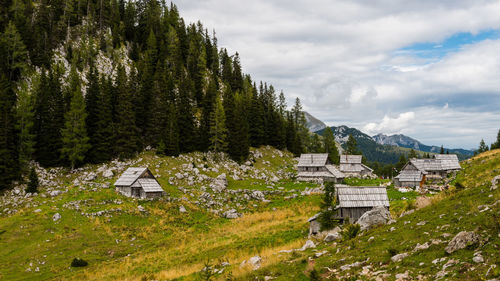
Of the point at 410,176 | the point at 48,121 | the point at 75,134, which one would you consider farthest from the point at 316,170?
the point at 48,121

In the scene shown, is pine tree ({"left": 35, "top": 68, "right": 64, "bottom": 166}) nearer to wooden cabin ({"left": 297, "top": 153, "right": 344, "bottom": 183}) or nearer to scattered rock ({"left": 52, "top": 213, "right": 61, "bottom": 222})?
scattered rock ({"left": 52, "top": 213, "right": 61, "bottom": 222})

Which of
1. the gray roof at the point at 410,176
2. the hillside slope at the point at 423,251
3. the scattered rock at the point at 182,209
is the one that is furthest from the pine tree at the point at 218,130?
the hillside slope at the point at 423,251

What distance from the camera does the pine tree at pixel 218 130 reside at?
78.1m

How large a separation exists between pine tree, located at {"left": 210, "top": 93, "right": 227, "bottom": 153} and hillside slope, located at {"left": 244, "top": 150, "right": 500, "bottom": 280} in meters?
55.4

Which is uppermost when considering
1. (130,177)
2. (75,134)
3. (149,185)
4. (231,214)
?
(75,134)

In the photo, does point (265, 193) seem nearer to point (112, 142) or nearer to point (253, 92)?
point (112, 142)

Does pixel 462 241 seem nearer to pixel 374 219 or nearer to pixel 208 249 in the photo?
pixel 374 219

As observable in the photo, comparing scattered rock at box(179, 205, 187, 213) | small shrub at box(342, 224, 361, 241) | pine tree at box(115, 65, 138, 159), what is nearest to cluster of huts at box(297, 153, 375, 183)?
scattered rock at box(179, 205, 187, 213)

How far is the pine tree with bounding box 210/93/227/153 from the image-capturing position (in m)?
78.1

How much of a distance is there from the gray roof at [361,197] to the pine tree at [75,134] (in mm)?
53573

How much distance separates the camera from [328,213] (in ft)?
109

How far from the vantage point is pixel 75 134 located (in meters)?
64.8

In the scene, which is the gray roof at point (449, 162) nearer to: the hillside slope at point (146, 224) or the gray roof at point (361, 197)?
the hillside slope at point (146, 224)

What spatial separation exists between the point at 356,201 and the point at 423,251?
73.7 ft
